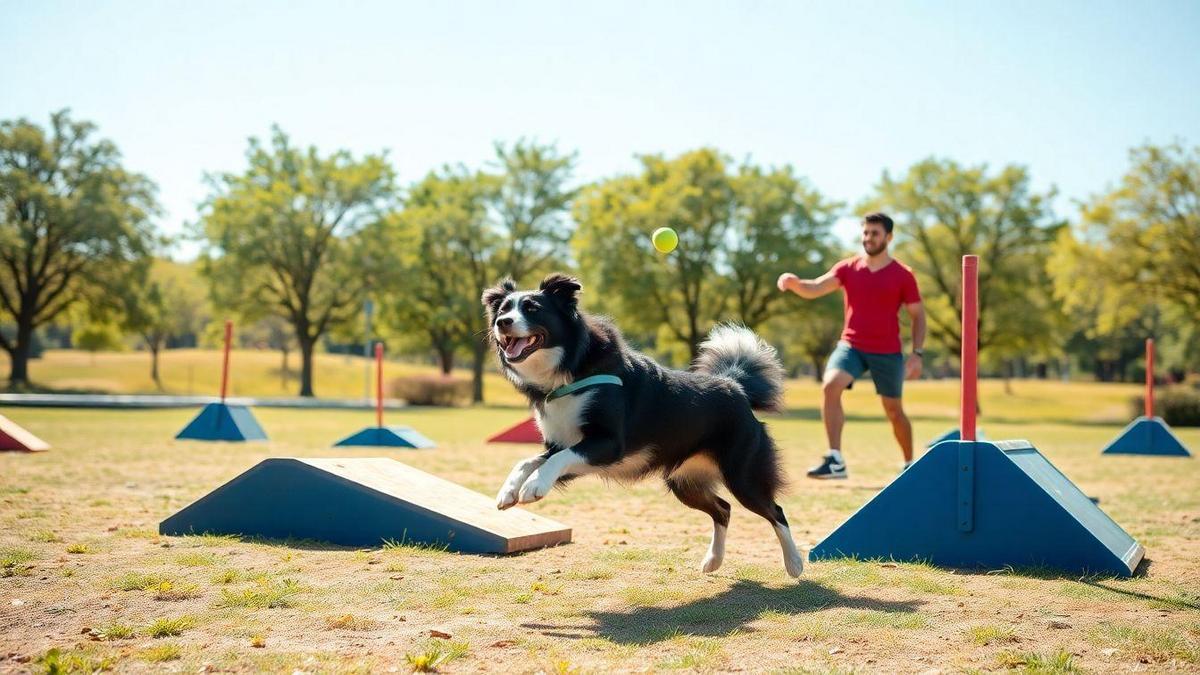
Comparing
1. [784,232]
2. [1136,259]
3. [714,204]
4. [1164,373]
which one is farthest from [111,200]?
[1164,373]

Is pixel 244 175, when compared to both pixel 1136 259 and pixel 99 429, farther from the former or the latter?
pixel 1136 259

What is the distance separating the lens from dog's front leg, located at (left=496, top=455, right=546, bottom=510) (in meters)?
4.84

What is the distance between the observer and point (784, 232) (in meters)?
43.5

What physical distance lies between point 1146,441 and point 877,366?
33.3ft

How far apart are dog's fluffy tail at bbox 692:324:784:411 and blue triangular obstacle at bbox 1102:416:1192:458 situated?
12.8m

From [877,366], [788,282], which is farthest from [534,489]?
[877,366]

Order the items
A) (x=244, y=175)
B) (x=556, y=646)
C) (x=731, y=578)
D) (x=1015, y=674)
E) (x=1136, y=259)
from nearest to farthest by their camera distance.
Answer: (x=1015, y=674)
(x=556, y=646)
(x=731, y=578)
(x=1136, y=259)
(x=244, y=175)

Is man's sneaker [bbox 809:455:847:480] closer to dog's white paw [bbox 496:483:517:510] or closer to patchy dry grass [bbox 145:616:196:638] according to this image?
dog's white paw [bbox 496:483:517:510]

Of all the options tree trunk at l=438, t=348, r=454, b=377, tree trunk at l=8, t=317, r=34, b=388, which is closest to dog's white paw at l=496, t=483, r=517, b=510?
tree trunk at l=438, t=348, r=454, b=377

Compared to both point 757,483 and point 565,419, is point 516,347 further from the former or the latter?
point 757,483

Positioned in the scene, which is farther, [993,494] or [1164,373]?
[1164,373]

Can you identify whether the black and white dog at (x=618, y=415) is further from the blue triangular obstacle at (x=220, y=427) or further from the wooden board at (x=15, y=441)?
the blue triangular obstacle at (x=220, y=427)

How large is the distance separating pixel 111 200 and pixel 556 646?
161 feet

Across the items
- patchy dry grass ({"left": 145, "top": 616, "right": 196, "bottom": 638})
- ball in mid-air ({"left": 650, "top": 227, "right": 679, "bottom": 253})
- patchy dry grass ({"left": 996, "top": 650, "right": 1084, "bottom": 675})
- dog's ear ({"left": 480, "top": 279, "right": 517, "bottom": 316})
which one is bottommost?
patchy dry grass ({"left": 145, "top": 616, "right": 196, "bottom": 638})
